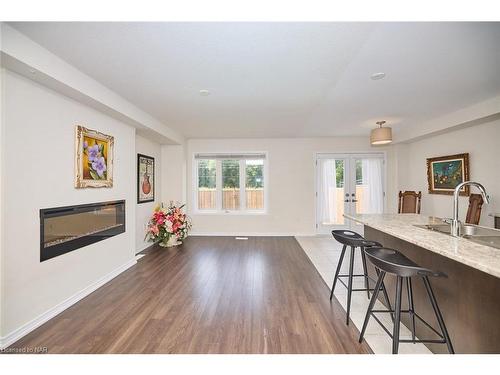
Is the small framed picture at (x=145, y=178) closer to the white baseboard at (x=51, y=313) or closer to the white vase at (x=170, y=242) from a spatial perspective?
the white vase at (x=170, y=242)

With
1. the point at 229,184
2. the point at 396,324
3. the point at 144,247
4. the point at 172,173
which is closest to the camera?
the point at 396,324

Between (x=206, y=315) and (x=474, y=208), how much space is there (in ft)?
14.3

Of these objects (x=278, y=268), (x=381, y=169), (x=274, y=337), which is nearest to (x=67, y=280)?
(x=274, y=337)

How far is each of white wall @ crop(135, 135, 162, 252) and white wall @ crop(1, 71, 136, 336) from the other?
153 cm

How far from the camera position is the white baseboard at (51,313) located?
1832 millimetres

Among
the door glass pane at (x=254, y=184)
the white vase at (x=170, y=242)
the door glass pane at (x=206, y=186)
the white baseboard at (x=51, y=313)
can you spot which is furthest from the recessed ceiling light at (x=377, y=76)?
the white vase at (x=170, y=242)

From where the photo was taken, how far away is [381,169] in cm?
577

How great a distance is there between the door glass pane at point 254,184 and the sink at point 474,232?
13.1ft

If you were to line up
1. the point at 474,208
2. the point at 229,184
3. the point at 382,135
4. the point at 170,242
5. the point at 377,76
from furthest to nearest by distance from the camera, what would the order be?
the point at 229,184 < the point at 170,242 < the point at 382,135 < the point at 474,208 < the point at 377,76

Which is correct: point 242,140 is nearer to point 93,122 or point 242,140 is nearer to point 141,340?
point 93,122

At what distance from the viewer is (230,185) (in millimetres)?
5883

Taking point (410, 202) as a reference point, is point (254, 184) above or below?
above

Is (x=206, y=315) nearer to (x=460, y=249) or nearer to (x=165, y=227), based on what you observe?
(x=460, y=249)

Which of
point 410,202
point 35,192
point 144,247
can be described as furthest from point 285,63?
point 410,202
